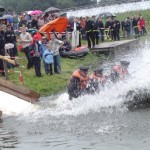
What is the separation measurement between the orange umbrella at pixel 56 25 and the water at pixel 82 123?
27.2 ft

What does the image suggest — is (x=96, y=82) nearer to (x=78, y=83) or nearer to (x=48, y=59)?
(x=78, y=83)

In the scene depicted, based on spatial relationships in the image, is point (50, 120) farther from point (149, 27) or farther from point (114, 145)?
point (149, 27)

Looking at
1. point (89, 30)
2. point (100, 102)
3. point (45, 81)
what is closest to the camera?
point (100, 102)

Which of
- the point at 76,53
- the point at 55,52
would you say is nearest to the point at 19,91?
the point at 55,52

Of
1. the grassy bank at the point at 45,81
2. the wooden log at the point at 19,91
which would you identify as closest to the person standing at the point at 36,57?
the grassy bank at the point at 45,81

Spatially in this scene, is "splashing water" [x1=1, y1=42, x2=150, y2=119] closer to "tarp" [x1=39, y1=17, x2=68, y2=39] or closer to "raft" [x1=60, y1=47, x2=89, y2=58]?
"tarp" [x1=39, y1=17, x2=68, y2=39]

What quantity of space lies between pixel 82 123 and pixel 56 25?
1388 centimetres

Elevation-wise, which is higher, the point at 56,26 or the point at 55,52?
the point at 56,26

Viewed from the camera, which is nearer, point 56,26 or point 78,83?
point 78,83

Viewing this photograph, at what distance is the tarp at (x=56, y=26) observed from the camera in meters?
24.9

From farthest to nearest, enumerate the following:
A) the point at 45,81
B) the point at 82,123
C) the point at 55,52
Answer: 1. the point at 55,52
2. the point at 45,81
3. the point at 82,123

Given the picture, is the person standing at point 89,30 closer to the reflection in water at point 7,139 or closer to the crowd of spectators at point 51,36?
the crowd of spectators at point 51,36

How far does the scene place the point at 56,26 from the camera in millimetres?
26125

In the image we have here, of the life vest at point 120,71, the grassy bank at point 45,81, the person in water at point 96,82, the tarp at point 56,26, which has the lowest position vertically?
the grassy bank at point 45,81
